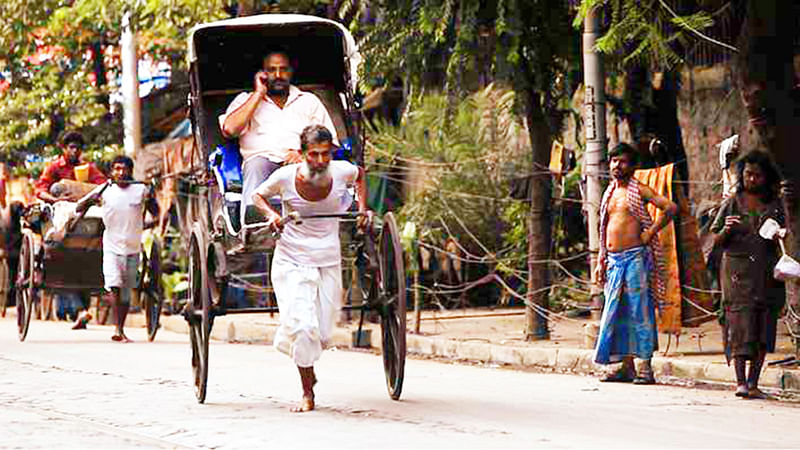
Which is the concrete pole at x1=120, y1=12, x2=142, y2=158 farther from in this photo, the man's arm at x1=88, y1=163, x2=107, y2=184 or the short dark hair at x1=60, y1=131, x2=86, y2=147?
the short dark hair at x1=60, y1=131, x2=86, y2=147

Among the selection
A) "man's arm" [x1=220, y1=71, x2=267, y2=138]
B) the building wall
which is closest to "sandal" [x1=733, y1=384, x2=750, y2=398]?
"man's arm" [x1=220, y1=71, x2=267, y2=138]

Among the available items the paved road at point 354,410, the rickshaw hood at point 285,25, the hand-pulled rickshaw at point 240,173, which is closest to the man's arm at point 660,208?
the paved road at point 354,410

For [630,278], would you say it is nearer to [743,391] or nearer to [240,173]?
[743,391]

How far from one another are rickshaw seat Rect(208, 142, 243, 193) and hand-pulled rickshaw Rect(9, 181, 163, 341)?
5.66 meters

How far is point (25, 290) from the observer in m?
16.8

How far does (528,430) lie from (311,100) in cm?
332

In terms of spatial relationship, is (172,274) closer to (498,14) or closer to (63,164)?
(63,164)

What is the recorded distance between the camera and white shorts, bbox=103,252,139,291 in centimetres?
1641

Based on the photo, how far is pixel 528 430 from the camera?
861cm

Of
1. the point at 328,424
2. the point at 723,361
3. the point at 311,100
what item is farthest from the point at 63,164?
the point at 328,424

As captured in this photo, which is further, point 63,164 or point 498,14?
point 63,164

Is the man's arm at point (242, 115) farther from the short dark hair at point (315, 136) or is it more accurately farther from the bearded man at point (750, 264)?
the bearded man at point (750, 264)

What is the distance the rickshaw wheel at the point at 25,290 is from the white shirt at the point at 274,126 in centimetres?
644

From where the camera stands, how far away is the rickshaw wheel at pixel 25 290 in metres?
16.5
